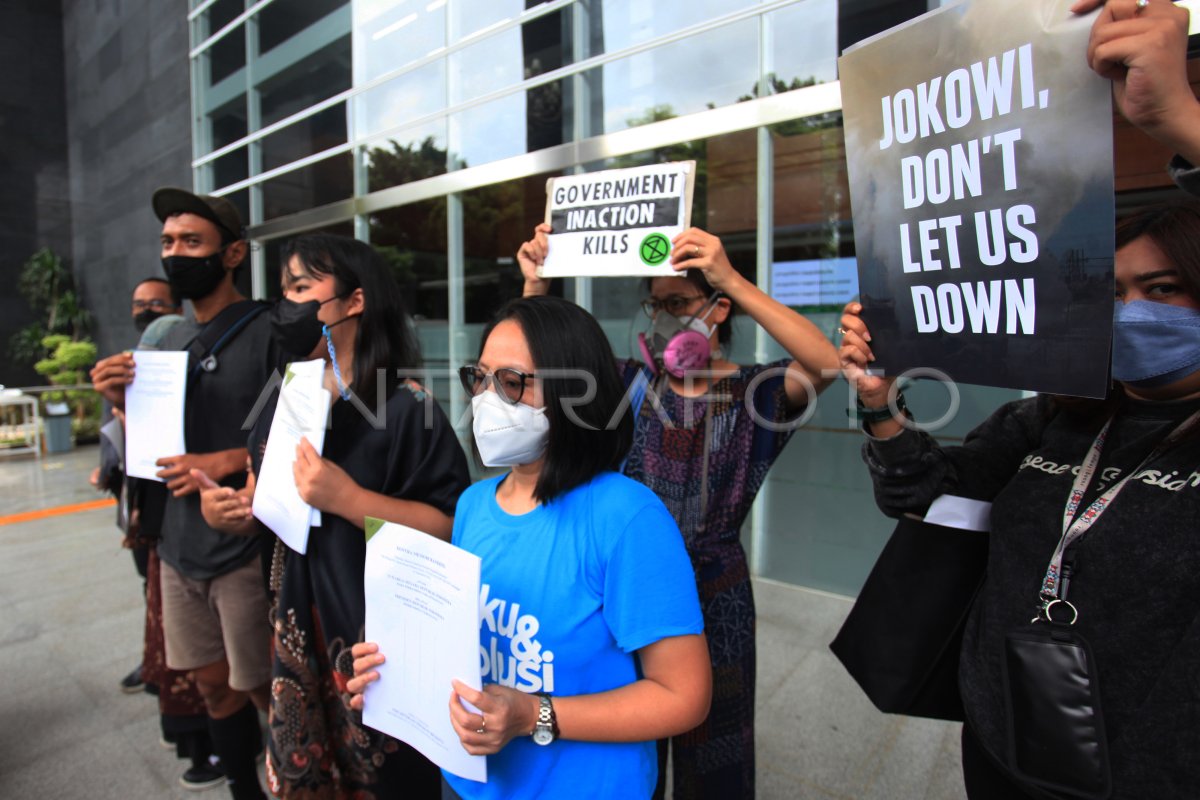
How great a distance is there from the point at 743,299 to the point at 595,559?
0.84 m

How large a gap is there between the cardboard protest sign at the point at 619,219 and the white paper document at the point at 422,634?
1.07 meters

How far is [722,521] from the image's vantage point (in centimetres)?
182

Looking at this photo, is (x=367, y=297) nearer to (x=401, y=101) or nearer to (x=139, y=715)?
(x=139, y=715)

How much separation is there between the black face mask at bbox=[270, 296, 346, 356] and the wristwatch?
1.32 m

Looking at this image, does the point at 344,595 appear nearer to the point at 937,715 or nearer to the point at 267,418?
the point at 267,418

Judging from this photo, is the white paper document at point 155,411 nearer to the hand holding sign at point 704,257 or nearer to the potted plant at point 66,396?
the hand holding sign at point 704,257

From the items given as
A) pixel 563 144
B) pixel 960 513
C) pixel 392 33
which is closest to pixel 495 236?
pixel 563 144

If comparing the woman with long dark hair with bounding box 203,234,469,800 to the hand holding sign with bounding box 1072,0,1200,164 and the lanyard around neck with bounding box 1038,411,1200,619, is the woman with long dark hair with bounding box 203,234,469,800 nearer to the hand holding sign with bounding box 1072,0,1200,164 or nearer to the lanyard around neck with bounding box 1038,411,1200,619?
the lanyard around neck with bounding box 1038,411,1200,619

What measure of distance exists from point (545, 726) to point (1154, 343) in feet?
3.76

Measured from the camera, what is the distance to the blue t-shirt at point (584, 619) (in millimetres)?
1177

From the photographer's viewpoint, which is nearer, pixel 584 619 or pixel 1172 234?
pixel 1172 234

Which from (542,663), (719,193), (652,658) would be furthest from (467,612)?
(719,193)

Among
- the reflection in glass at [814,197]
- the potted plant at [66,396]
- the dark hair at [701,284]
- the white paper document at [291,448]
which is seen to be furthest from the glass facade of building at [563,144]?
the potted plant at [66,396]

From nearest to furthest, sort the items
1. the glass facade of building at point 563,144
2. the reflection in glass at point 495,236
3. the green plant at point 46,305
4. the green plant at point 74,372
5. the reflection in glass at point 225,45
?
1. the glass facade of building at point 563,144
2. the reflection in glass at point 495,236
3. the reflection in glass at point 225,45
4. the green plant at point 74,372
5. the green plant at point 46,305
